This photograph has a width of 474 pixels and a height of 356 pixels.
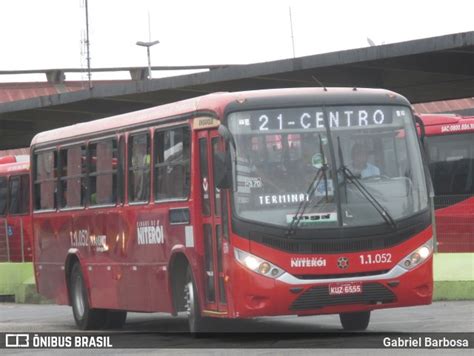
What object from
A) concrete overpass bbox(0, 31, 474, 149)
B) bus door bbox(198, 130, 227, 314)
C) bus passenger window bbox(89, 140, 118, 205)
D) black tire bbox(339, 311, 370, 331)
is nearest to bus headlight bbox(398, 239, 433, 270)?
black tire bbox(339, 311, 370, 331)

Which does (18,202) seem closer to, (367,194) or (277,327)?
(277,327)

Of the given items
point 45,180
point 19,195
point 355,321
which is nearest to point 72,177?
point 45,180

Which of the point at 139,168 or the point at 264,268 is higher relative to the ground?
the point at 139,168

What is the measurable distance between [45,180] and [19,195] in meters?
19.2

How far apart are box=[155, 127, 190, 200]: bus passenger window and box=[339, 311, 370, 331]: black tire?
2.41m

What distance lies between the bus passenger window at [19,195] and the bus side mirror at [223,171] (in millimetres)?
25184

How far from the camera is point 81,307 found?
19.3m

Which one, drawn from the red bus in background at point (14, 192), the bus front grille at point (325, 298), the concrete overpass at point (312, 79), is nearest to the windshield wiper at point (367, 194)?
the bus front grille at point (325, 298)

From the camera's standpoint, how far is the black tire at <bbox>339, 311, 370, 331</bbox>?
15898mm

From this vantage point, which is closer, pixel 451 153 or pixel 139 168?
pixel 139 168

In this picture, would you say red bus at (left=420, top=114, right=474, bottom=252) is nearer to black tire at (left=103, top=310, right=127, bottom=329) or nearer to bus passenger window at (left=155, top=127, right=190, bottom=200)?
black tire at (left=103, top=310, right=127, bottom=329)

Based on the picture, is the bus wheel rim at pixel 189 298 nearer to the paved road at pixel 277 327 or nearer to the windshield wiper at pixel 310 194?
the paved road at pixel 277 327

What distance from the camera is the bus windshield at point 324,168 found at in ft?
46.8

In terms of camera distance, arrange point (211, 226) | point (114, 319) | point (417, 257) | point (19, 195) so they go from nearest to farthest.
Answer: point (417, 257) → point (211, 226) → point (114, 319) → point (19, 195)
